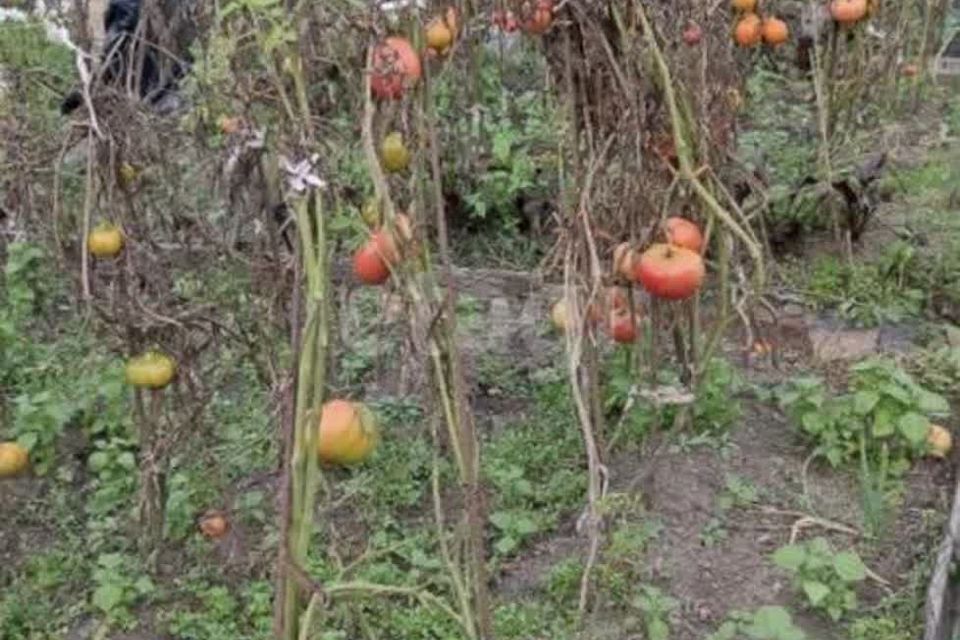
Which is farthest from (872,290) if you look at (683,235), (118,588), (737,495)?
(118,588)

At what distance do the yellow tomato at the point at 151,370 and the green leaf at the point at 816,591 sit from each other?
48.2 inches

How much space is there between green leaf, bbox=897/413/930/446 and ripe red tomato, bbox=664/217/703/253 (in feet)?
2.86

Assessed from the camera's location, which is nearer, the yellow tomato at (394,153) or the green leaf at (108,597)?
the yellow tomato at (394,153)

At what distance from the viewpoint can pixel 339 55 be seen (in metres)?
2.34

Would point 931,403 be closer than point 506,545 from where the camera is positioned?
No

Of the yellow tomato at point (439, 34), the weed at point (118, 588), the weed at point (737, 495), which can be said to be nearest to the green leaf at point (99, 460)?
the weed at point (118, 588)

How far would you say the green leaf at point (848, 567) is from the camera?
8.95 feet

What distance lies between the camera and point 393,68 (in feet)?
6.87

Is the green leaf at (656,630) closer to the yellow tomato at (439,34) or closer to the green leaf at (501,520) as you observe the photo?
the green leaf at (501,520)

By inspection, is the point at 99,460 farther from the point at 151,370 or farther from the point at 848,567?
the point at 848,567

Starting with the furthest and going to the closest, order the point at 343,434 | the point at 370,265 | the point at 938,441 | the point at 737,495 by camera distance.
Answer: the point at 938,441 → the point at 737,495 → the point at 370,265 → the point at 343,434

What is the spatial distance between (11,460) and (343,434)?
1406 millimetres

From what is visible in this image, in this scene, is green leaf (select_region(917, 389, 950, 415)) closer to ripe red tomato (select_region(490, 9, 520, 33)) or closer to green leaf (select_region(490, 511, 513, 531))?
green leaf (select_region(490, 511, 513, 531))

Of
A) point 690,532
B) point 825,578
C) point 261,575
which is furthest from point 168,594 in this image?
point 825,578
